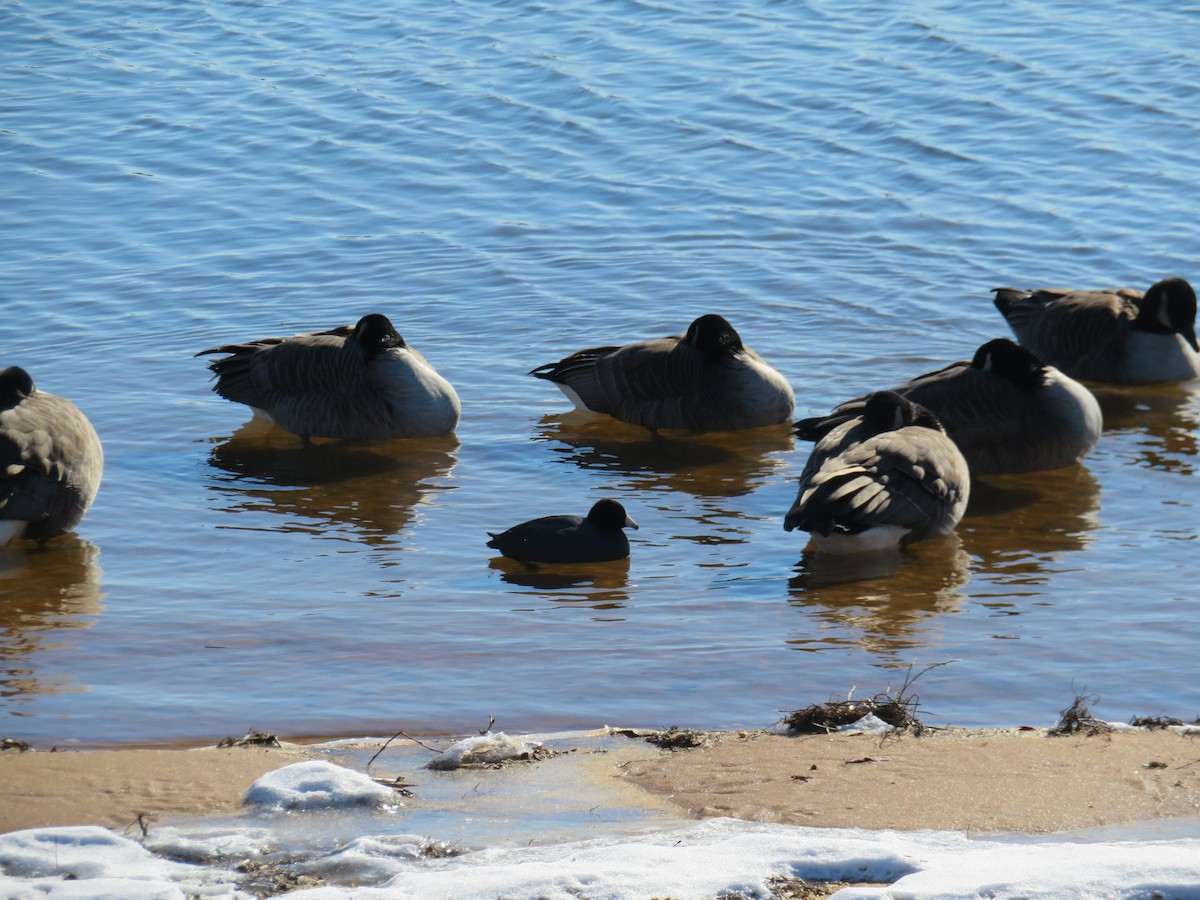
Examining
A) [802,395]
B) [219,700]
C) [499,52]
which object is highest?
[499,52]

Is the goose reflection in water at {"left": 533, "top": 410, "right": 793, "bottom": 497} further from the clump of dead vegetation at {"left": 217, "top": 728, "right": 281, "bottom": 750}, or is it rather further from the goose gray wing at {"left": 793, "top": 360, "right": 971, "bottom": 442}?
the clump of dead vegetation at {"left": 217, "top": 728, "right": 281, "bottom": 750}

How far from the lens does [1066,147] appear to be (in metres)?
19.6

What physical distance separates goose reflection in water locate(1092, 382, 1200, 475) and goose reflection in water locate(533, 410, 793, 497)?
2532mm

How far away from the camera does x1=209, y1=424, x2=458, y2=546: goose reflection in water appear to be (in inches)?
397

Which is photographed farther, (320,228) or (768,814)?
(320,228)

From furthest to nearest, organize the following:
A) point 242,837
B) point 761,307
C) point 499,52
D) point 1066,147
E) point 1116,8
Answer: point 1116,8 < point 499,52 < point 1066,147 < point 761,307 < point 242,837

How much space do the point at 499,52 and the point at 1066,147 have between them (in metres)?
9.36

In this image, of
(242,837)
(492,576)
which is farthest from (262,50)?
(242,837)

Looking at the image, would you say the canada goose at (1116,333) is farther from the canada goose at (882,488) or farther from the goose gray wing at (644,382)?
the canada goose at (882,488)

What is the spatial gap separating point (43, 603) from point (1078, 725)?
5313 mm

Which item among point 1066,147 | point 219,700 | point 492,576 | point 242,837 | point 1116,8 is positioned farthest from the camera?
point 1116,8

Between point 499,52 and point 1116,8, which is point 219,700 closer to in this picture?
point 499,52

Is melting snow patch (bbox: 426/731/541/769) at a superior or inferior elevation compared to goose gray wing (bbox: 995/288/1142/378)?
inferior

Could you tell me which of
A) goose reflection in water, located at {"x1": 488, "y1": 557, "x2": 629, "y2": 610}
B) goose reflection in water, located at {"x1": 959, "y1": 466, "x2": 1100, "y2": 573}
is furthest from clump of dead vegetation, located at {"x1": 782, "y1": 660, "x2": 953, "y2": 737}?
goose reflection in water, located at {"x1": 959, "y1": 466, "x2": 1100, "y2": 573}
